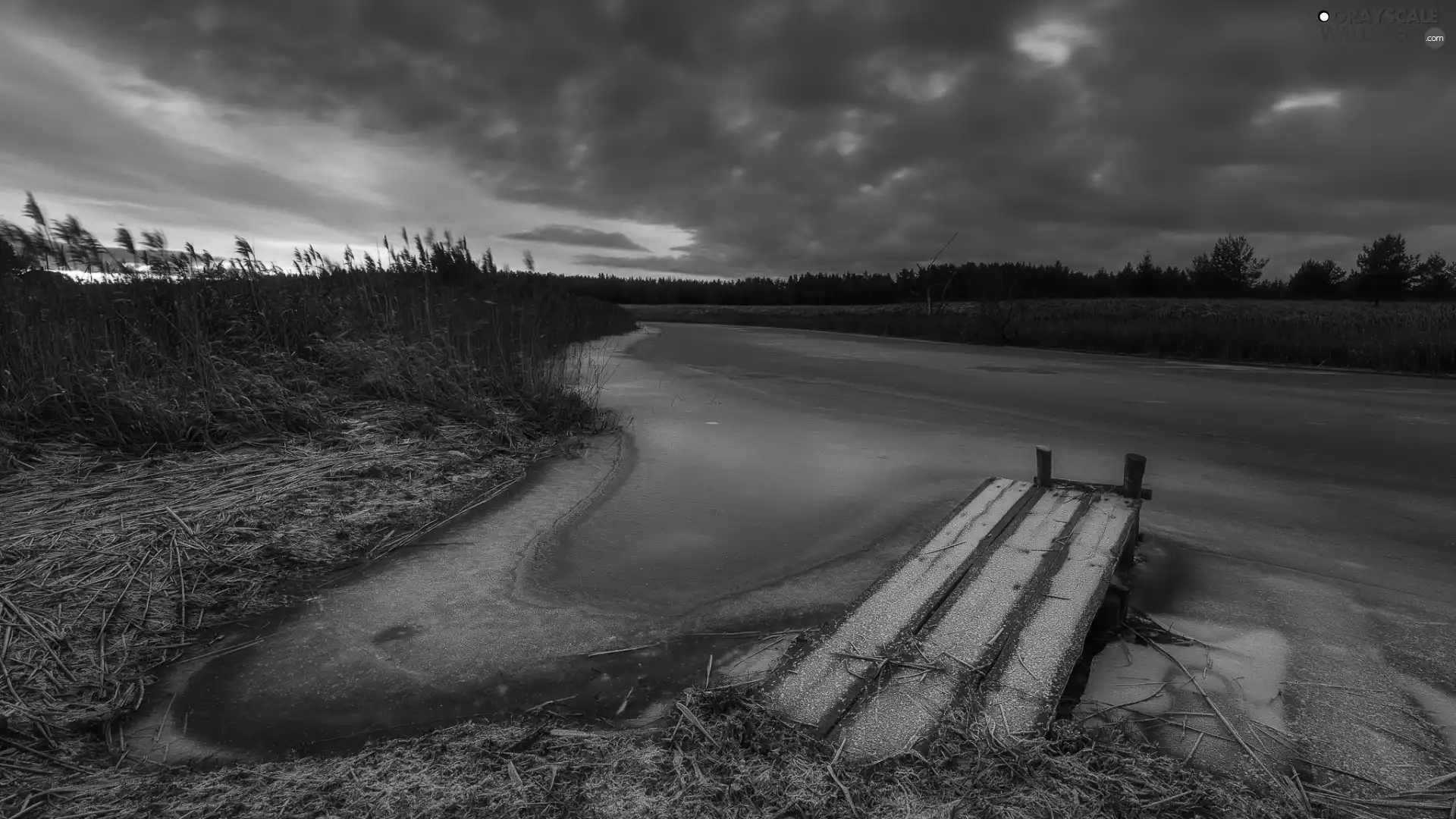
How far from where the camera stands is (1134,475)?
10.5 ft

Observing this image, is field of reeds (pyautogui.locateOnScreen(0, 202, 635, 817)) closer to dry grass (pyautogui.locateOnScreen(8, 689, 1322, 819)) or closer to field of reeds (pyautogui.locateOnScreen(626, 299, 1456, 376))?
dry grass (pyautogui.locateOnScreen(8, 689, 1322, 819))

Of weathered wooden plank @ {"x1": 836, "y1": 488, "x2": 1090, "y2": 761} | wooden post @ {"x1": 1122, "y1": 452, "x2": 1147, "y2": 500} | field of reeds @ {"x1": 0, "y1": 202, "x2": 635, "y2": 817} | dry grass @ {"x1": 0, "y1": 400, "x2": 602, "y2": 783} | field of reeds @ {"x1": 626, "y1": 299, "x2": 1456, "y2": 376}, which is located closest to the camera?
weathered wooden plank @ {"x1": 836, "y1": 488, "x2": 1090, "y2": 761}

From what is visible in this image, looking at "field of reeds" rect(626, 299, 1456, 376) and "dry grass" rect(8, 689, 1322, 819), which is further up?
"field of reeds" rect(626, 299, 1456, 376)

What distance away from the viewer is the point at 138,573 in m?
2.54

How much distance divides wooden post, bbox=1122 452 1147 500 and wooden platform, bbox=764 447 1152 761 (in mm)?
294

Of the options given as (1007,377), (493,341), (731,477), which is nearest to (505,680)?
(731,477)

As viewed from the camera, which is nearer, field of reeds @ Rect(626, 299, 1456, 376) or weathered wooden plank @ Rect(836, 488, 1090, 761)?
weathered wooden plank @ Rect(836, 488, 1090, 761)

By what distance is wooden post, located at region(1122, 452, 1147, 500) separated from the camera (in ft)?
10.4

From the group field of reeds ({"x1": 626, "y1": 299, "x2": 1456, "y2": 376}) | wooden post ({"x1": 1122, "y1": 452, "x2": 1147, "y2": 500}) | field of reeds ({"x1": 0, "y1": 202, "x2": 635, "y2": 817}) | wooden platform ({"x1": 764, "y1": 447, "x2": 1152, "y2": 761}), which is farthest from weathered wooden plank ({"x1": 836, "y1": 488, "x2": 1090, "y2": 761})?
field of reeds ({"x1": 626, "y1": 299, "x2": 1456, "y2": 376})

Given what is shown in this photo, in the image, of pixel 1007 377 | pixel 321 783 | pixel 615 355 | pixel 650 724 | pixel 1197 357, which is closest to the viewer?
pixel 321 783

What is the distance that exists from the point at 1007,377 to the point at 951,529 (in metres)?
7.68

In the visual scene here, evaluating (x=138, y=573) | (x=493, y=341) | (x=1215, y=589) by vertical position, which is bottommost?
(x=1215, y=589)

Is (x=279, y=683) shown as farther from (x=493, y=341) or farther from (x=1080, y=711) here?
(x=493, y=341)

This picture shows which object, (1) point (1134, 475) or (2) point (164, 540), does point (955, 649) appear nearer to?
(1) point (1134, 475)
